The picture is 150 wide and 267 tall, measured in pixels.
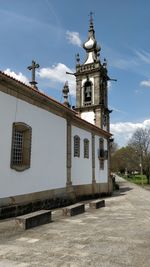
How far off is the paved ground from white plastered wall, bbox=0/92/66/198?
1970mm

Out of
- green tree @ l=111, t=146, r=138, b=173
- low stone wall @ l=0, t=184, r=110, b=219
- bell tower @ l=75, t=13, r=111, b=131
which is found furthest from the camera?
green tree @ l=111, t=146, r=138, b=173

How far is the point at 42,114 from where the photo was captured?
500 inches

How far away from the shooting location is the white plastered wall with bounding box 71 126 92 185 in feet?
54.3

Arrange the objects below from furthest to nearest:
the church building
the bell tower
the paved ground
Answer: the bell tower, the church building, the paved ground

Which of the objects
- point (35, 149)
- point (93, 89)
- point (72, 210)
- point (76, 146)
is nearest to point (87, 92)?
point (93, 89)

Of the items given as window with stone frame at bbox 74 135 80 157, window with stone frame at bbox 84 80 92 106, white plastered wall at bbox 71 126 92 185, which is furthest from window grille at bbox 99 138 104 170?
window with stone frame at bbox 84 80 92 106

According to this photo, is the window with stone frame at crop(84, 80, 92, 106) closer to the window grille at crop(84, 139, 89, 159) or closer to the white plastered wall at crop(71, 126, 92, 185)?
the white plastered wall at crop(71, 126, 92, 185)

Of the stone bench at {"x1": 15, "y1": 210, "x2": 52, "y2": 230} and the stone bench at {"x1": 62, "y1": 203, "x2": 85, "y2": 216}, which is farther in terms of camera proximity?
the stone bench at {"x1": 62, "y1": 203, "x2": 85, "y2": 216}

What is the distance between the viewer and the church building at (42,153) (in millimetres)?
10141

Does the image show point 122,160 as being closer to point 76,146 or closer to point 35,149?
point 76,146

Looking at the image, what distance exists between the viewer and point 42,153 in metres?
12.5

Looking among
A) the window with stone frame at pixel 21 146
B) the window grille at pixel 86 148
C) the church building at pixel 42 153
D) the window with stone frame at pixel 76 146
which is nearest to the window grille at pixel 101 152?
the church building at pixel 42 153

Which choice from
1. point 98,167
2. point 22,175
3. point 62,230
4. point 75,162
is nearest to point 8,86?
point 22,175

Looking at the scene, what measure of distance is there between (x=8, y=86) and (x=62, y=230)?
5850 millimetres
